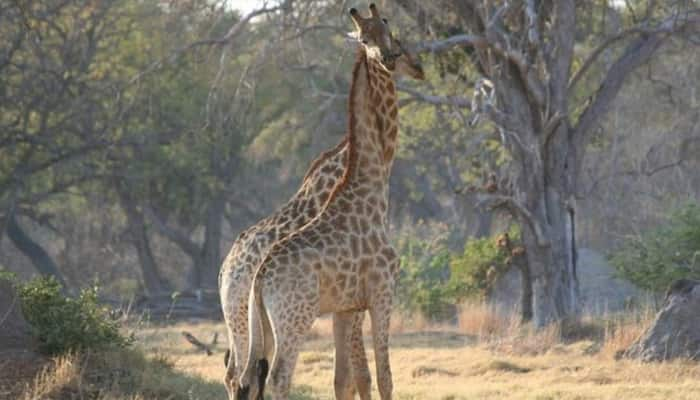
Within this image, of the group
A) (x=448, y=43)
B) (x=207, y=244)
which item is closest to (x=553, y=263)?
(x=448, y=43)

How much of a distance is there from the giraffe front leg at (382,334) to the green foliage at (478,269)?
435 inches

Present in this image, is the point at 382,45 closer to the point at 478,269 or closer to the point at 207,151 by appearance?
the point at 478,269

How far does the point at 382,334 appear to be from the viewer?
7773 mm

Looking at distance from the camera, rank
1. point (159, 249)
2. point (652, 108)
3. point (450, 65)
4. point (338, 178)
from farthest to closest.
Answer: point (159, 249) → point (652, 108) → point (450, 65) → point (338, 178)

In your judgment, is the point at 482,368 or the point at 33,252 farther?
the point at 33,252

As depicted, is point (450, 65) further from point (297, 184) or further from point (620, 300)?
point (297, 184)

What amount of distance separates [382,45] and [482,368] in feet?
16.3

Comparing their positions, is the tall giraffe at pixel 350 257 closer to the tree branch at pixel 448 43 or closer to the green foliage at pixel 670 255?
the tree branch at pixel 448 43

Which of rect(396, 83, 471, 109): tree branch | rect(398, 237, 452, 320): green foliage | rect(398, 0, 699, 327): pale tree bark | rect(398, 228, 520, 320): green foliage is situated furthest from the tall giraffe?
rect(398, 237, 452, 320): green foliage

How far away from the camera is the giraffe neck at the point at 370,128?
8.09 metres

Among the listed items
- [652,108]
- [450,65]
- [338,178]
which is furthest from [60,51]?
[338,178]

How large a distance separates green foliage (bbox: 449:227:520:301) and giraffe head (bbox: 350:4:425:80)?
1096 cm

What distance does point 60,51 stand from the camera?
2478cm

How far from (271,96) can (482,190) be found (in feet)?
60.9
